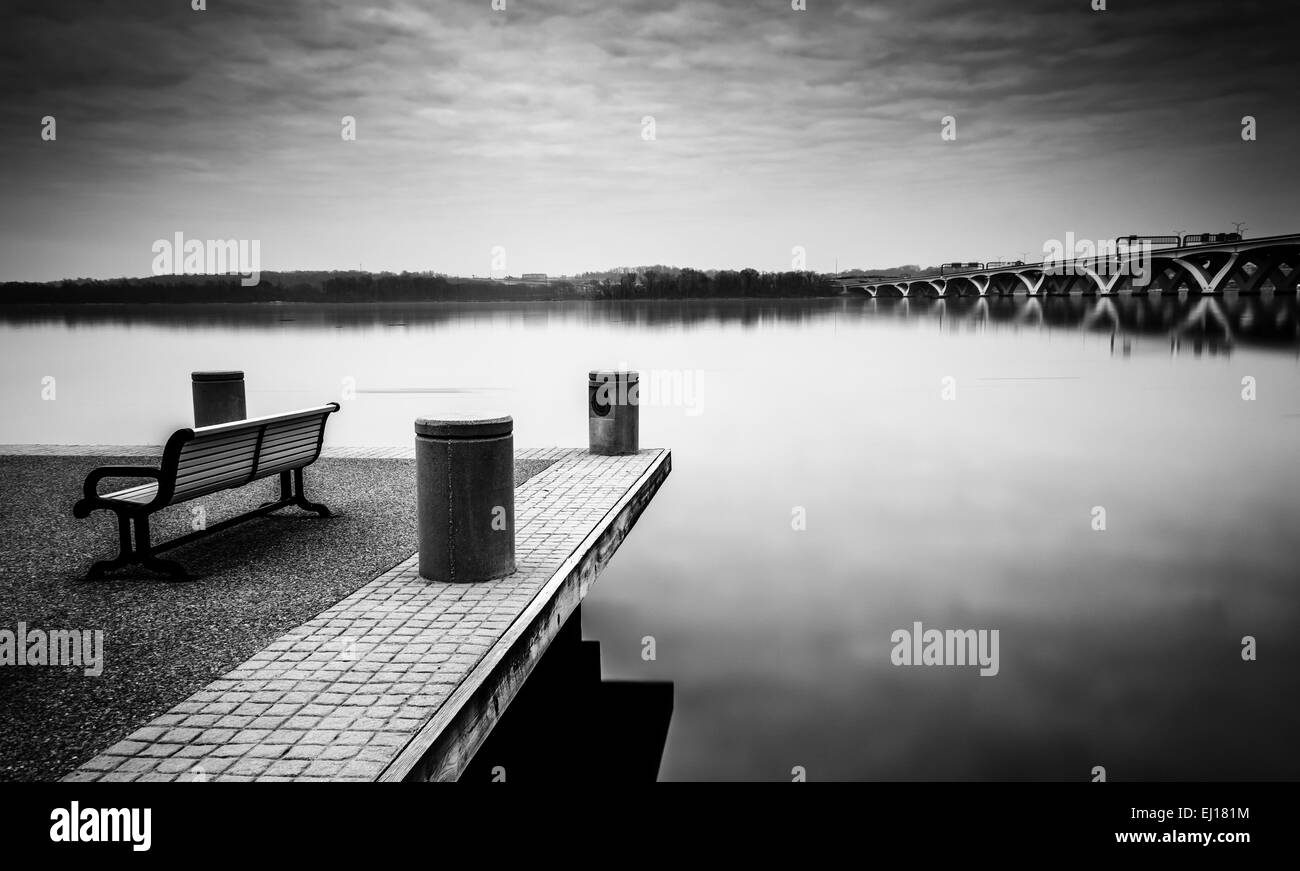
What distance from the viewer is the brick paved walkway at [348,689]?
12.5ft

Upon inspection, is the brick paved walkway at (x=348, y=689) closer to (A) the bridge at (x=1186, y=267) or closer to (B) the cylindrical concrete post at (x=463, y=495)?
(B) the cylindrical concrete post at (x=463, y=495)

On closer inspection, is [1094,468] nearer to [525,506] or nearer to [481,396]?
[525,506]

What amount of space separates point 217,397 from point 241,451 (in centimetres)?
511

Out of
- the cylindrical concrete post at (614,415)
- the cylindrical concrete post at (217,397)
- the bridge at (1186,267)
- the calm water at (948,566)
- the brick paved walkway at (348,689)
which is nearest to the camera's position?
the brick paved walkway at (348,689)

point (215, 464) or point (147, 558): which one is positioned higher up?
point (215, 464)

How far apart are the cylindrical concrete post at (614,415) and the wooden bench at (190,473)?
492 centimetres

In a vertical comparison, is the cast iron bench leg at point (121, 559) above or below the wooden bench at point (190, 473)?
below

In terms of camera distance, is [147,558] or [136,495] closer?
[147,558]

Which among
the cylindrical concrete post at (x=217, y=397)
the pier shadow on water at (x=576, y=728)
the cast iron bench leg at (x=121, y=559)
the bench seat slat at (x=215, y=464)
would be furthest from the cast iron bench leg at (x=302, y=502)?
the cylindrical concrete post at (x=217, y=397)

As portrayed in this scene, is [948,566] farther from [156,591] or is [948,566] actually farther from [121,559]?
[121,559]

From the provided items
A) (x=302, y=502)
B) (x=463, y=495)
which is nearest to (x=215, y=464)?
(x=302, y=502)

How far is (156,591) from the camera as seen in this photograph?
624 centimetres

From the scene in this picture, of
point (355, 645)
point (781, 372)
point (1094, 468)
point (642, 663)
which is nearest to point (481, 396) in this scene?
point (781, 372)

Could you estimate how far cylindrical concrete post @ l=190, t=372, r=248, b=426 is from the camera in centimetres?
1170
